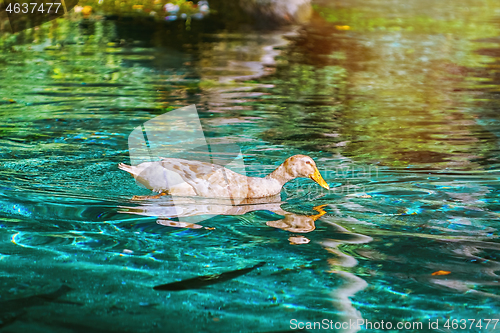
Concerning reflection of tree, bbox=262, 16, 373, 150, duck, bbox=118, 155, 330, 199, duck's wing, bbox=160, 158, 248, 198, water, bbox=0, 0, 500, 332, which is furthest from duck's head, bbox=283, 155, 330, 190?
reflection of tree, bbox=262, 16, 373, 150

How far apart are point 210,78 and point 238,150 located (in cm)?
371

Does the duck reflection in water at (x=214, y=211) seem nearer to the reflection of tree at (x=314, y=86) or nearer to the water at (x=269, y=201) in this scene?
the water at (x=269, y=201)

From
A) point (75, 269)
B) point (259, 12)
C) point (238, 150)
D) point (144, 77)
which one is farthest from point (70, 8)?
point (75, 269)

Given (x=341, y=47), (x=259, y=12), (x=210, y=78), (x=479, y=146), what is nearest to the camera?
(x=479, y=146)

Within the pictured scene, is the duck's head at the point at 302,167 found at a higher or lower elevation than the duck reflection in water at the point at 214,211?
higher

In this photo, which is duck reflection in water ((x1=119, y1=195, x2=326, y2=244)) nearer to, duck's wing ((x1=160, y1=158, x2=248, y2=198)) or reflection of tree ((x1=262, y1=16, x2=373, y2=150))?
duck's wing ((x1=160, y1=158, x2=248, y2=198))

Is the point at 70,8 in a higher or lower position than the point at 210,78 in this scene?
higher

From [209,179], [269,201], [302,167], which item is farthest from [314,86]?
[209,179]

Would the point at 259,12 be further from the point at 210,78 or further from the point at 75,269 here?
the point at 75,269

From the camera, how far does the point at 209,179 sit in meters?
5.46

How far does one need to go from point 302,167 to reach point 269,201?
0.47 metres

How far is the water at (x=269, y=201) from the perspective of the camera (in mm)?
3547

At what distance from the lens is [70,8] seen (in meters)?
18.4

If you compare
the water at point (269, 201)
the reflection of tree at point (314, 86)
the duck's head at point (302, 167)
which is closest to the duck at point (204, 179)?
the duck's head at point (302, 167)
